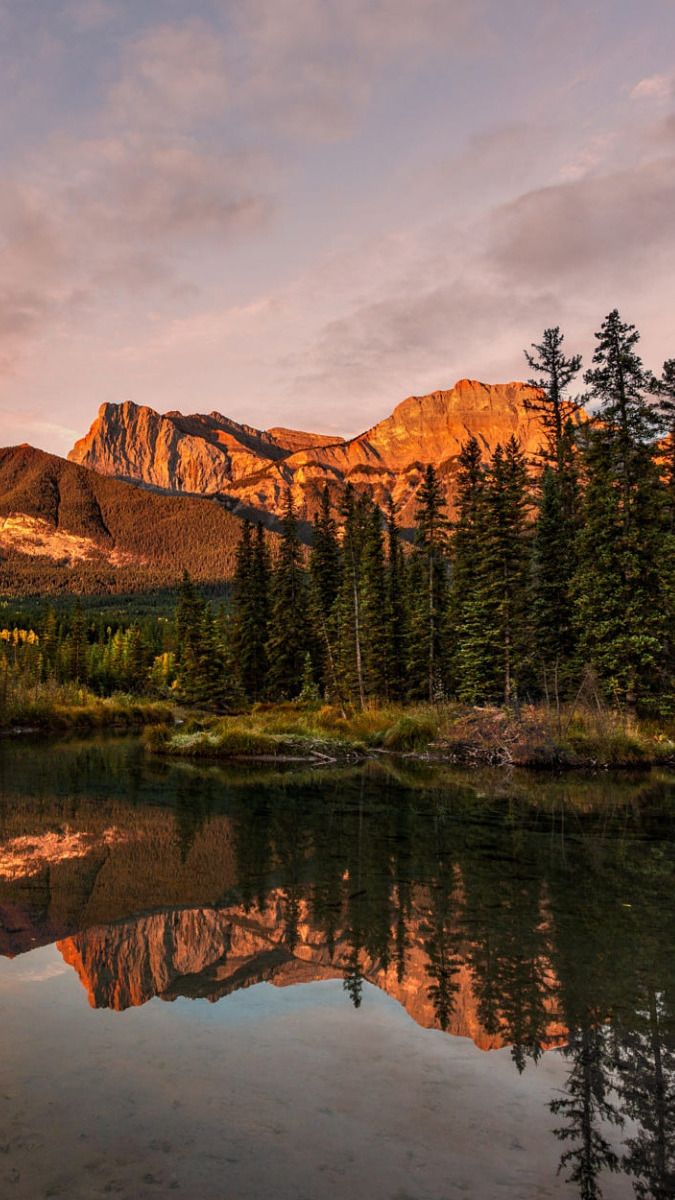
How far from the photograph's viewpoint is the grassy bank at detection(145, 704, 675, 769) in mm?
29000

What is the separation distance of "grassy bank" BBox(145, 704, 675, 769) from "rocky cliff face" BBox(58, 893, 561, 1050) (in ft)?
70.2

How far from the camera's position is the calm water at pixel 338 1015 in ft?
14.7

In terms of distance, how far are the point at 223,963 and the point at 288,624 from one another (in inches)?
1947

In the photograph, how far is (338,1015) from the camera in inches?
271

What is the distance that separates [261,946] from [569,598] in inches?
1248

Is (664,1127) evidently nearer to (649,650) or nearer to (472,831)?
(472,831)

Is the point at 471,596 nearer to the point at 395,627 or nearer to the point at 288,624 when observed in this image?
the point at 395,627

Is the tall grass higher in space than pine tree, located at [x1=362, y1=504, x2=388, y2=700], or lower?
lower

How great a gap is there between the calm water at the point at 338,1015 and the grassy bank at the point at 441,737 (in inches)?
566

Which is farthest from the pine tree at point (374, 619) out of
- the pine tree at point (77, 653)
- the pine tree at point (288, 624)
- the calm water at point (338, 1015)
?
the pine tree at point (77, 653)

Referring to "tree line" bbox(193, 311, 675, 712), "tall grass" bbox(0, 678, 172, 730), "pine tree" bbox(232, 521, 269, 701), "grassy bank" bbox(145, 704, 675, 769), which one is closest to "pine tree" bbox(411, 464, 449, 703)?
"tree line" bbox(193, 311, 675, 712)

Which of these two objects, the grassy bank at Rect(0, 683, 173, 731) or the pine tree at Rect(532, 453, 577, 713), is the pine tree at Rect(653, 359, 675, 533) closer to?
the pine tree at Rect(532, 453, 577, 713)

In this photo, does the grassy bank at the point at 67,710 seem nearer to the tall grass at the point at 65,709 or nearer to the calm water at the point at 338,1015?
the tall grass at the point at 65,709

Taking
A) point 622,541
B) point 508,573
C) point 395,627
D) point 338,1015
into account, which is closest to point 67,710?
point 395,627
